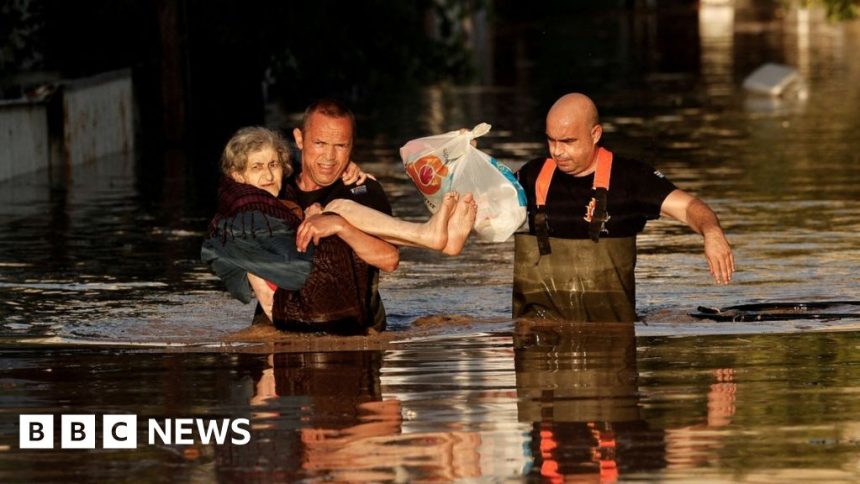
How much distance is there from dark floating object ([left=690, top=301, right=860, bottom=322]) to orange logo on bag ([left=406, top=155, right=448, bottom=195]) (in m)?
2.06

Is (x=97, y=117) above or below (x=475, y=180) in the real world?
above

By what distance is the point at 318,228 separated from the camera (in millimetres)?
10289

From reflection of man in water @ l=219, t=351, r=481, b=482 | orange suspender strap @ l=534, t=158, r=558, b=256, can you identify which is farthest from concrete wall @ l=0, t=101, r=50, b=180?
reflection of man in water @ l=219, t=351, r=481, b=482

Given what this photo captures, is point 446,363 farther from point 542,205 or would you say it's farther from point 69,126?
point 69,126

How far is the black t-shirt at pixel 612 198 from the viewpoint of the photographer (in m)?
10.7

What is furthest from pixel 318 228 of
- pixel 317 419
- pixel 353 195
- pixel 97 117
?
pixel 97 117

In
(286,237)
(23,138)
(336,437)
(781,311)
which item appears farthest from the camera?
(23,138)

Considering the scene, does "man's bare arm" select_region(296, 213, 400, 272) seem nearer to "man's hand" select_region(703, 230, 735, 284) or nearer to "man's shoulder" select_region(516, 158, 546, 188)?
"man's shoulder" select_region(516, 158, 546, 188)

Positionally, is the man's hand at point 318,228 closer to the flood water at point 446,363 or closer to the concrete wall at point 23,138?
the flood water at point 446,363

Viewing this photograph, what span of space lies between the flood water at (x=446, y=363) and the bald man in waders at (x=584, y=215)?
0.20m

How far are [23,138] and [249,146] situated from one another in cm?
1201

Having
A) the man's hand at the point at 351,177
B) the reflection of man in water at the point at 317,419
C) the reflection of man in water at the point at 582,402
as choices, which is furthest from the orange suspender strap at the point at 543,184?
the reflection of man in water at the point at 317,419

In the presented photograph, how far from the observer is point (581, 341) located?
10.8 metres

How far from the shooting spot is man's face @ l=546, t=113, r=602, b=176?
10.6m
